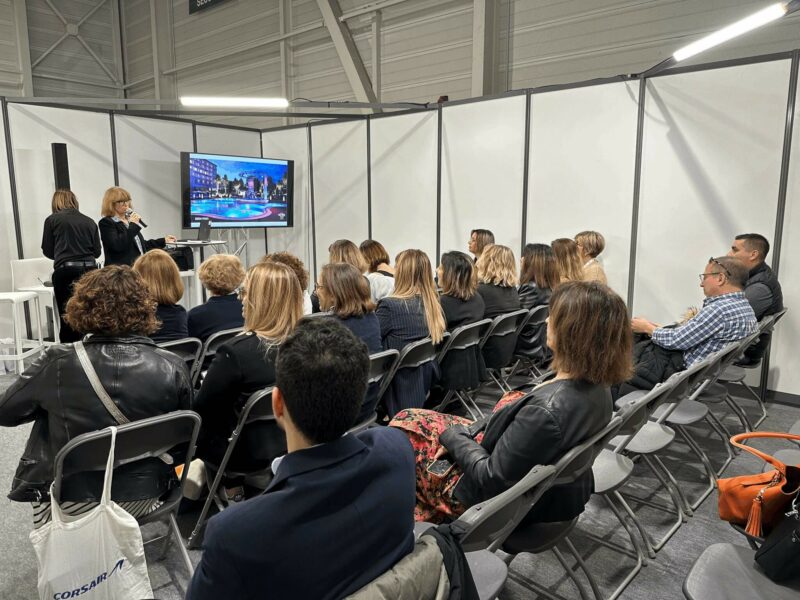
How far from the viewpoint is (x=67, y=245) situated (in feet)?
16.0

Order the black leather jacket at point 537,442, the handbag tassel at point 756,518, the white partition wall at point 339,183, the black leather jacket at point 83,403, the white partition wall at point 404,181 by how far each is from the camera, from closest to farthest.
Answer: the handbag tassel at point 756,518 < the black leather jacket at point 537,442 < the black leather jacket at point 83,403 < the white partition wall at point 404,181 < the white partition wall at point 339,183

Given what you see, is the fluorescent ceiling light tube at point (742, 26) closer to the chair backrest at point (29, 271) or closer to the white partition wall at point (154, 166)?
the white partition wall at point (154, 166)

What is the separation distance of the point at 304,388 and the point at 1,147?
6255 millimetres

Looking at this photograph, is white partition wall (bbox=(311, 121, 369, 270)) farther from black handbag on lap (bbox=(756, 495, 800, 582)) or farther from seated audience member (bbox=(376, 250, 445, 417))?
black handbag on lap (bbox=(756, 495, 800, 582))

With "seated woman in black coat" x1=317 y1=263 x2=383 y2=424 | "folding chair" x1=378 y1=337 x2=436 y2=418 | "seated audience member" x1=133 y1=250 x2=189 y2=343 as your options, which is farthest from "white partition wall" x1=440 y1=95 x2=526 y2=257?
"seated audience member" x1=133 y1=250 x2=189 y2=343

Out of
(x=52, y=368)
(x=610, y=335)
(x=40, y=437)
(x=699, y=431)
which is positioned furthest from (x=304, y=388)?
(x=699, y=431)

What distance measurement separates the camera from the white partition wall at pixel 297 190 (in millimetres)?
8367

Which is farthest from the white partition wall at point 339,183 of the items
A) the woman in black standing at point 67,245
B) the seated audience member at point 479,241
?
the woman in black standing at point 67,245

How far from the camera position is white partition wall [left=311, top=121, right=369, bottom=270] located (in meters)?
7.63

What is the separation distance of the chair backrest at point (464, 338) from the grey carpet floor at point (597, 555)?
44.7 inches

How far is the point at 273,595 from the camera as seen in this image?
0.93m

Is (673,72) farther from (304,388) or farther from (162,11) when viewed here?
(162,11)

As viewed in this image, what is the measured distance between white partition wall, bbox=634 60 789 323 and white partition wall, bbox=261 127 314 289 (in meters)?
5.10

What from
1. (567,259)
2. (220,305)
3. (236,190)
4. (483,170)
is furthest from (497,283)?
(236,190)
